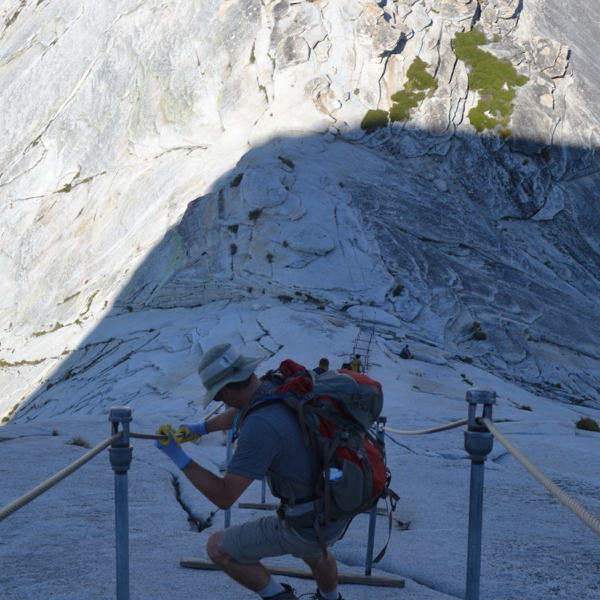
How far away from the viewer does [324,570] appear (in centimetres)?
523

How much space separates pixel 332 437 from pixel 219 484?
69 cm

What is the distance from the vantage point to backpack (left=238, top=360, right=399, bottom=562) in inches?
189

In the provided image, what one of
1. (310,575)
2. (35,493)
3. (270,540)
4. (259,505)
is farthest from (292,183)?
(35,493)

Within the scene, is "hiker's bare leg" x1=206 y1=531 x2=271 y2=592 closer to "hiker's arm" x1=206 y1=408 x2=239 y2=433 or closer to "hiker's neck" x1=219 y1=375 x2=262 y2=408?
"hiker's arm" x1=206 y1=408 x2=239 y2=433

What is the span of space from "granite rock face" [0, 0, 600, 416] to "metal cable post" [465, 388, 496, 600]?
1926cm

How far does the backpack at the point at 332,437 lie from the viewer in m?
4.79

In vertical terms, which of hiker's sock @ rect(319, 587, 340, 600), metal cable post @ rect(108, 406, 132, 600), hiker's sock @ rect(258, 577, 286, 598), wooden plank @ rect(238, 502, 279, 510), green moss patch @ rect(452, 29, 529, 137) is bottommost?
wooden plank @ rect(238, 502, 279, 510)

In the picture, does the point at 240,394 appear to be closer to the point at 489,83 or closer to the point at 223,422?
the point at 223,422

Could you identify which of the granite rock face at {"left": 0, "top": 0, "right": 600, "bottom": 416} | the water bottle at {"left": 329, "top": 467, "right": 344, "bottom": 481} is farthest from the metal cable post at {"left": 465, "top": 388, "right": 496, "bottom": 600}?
the granite rock face at {"left": 0, "top": 0, "right": 600, "bottom": 416}

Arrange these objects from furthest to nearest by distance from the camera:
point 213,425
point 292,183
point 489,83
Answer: point 489,83 < point 292,183 < point 213,425

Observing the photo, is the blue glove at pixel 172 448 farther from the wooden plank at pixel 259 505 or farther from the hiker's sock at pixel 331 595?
the wooden plank at pixel 259 505

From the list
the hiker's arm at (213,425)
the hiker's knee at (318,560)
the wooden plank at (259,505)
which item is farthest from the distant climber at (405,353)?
the hiker's knee at (318,560)

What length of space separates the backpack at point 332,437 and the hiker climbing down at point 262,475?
13mm

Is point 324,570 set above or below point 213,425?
below
